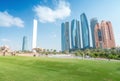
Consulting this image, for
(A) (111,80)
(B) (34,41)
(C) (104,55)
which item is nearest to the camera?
(A) (111,80)

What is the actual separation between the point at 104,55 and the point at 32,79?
323 feet

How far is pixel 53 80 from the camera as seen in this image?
47.0ft

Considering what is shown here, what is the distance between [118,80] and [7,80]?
40.5 feet

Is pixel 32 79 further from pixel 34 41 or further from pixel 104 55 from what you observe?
pixel 34 41

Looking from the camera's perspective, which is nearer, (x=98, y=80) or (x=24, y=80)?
(x=24, y=80)

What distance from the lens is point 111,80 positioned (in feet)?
53.9

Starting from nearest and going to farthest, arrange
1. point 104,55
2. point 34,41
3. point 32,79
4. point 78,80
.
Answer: point 32,79
point 78,80
point 104,55
point 34,41

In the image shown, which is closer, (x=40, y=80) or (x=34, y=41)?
(x=40, y=80)

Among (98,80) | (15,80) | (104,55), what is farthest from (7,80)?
(104,55)

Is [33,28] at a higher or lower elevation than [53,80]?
higher

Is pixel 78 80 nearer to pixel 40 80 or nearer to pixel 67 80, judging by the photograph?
pixel 67 80

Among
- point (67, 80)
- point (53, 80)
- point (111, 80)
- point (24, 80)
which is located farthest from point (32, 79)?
point (111, 80)

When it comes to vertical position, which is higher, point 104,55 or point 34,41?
point 34,41

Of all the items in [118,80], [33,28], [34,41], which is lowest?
[118,80]
